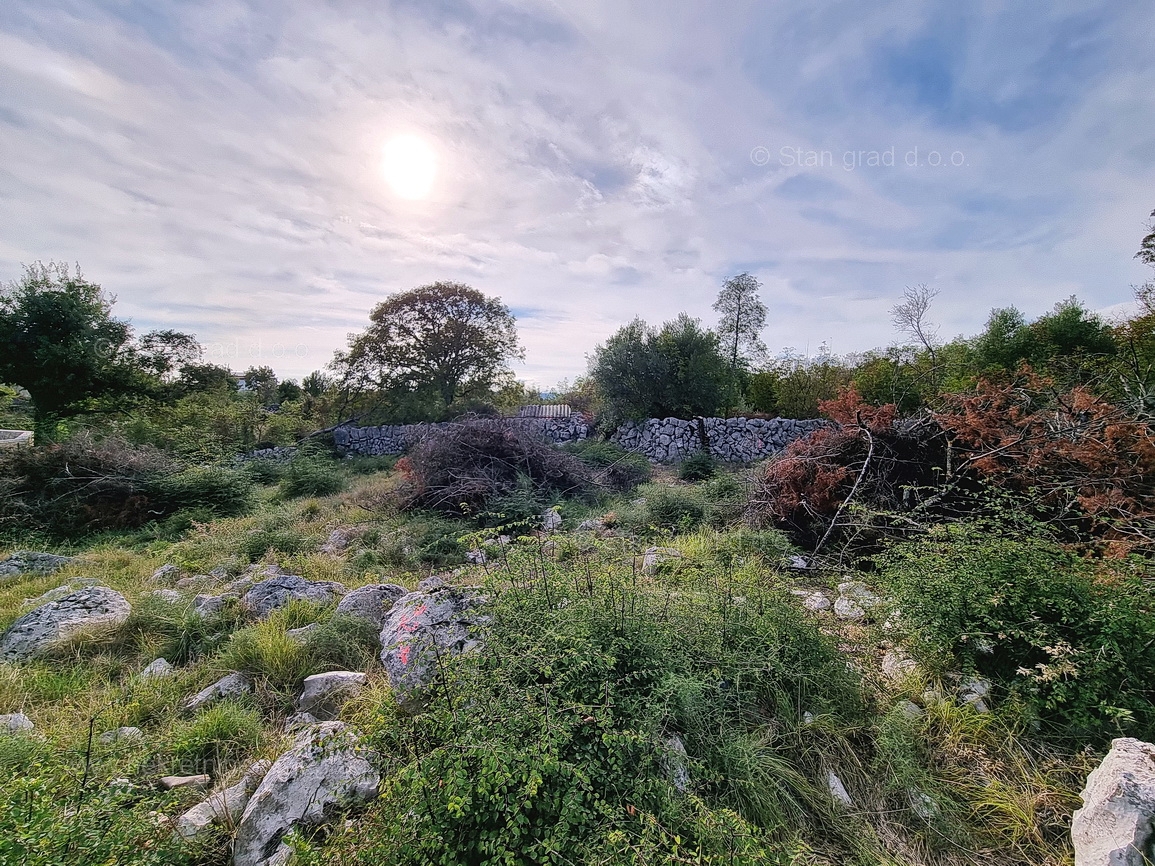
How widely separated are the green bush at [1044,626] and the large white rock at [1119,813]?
20 cm

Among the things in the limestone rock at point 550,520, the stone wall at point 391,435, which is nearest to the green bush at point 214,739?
the limestone rock at point 550,520

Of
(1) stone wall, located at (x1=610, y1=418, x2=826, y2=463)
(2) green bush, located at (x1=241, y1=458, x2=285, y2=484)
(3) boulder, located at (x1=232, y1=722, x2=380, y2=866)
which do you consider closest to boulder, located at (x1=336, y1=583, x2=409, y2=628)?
(3) boulder, located at (x1=232, y1=722, x2=380, y2=866)

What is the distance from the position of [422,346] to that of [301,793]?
16.8 meters

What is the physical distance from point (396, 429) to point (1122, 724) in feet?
52.3

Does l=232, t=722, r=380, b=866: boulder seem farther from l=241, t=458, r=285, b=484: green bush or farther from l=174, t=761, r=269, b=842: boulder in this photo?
l=241, t=458, r=285, b=484: green bush

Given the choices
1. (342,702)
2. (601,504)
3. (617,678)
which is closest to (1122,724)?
(617,678)

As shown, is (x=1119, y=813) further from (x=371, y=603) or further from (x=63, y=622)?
(x=63, y=622)

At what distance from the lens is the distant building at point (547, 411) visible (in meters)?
15.5

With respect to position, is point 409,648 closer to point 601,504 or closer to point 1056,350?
point 601,504

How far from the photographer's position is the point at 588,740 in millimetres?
1856

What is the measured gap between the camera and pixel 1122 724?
6.82 feet

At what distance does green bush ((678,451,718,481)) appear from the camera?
9.71 meters

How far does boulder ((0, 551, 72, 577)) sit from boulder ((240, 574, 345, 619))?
9.55 ft

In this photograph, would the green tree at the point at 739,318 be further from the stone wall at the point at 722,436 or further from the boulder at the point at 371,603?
the boulder at the point at 371,603
